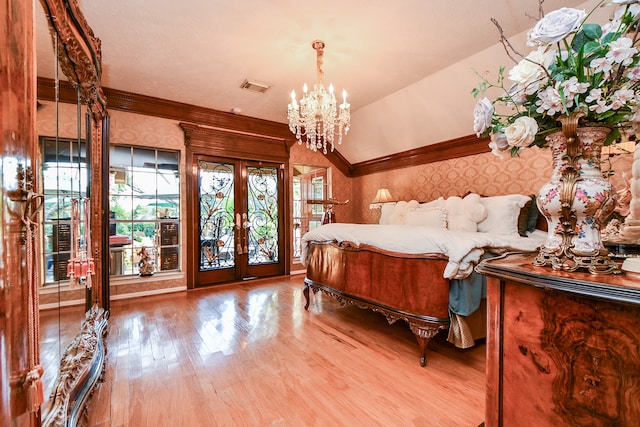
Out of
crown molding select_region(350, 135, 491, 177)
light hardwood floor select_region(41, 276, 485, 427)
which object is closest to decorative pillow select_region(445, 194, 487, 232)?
crown molding select_region(350, 135, 491, 177)

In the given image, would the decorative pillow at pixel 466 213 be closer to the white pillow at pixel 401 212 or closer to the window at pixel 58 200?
the white pillow at pixel 401 212

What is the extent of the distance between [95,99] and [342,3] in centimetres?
213

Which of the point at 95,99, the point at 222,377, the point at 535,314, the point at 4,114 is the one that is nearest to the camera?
the point at 4,114

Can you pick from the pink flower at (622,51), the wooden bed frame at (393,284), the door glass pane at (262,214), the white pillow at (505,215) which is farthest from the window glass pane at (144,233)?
the pink flower at (622,51)

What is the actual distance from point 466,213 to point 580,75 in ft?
8.40

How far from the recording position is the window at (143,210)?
3689 millimetres

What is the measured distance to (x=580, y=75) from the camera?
0.76 meters

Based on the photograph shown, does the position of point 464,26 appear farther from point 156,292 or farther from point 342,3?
point 156,292

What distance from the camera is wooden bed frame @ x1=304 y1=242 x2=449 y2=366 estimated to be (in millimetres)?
1940

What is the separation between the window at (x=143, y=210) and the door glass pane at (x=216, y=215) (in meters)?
0.37

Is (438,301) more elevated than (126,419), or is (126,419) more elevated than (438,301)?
(438,301)

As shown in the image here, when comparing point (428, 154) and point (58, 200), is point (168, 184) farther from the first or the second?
point (428, 154)

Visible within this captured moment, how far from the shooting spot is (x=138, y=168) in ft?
12.5

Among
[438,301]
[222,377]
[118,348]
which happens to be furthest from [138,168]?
[438,301]
